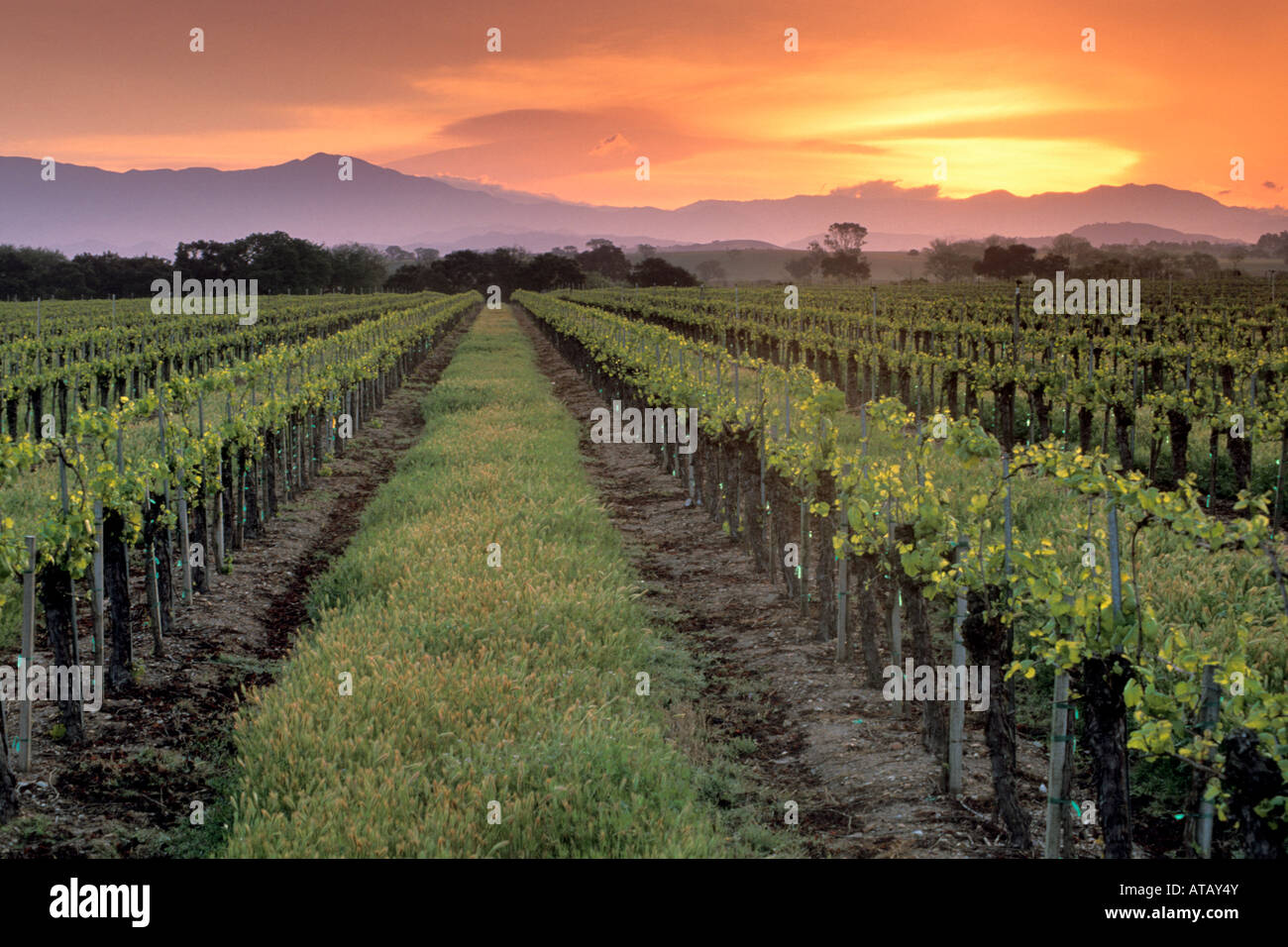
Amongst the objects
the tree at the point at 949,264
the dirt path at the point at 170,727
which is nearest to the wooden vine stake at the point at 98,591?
the dirt path at the point at 170,727

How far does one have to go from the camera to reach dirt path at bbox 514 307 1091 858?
7.39 meters

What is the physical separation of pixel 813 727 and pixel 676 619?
11.0 ft

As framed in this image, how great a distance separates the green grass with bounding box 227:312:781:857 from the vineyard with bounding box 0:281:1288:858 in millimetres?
35

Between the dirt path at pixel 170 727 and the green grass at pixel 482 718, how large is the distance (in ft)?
1.71

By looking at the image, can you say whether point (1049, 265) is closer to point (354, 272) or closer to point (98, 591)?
point (354, 272)

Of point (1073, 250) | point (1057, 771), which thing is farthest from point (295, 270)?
point (1073, 250)

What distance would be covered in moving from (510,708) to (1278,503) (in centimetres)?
1297

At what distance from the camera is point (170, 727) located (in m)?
9.45

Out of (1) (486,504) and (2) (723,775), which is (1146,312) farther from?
(2) (723,775)

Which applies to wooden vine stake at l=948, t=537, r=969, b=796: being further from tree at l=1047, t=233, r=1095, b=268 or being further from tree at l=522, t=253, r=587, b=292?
tree at l=1047, t=233, r=1095, b=268

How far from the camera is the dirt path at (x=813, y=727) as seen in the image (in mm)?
7387

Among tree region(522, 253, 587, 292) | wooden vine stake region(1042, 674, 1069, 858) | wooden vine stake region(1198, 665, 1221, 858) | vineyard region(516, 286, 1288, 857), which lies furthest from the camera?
tree region(522, 253, 587, 292)

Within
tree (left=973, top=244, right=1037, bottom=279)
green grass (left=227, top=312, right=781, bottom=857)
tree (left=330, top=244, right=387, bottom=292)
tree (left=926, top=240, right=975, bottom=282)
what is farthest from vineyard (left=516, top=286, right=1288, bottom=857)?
tree (left=926, top=240, right=975, bottom=282)
